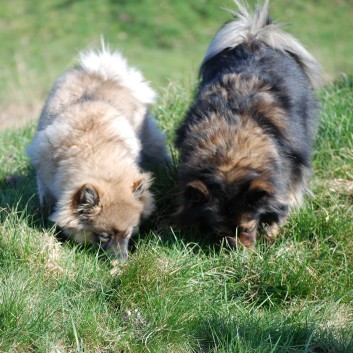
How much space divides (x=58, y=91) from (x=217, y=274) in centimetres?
294

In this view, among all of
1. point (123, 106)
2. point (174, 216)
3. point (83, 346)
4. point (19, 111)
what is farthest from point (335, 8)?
point (83, 346)

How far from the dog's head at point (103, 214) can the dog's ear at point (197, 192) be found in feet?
1.88

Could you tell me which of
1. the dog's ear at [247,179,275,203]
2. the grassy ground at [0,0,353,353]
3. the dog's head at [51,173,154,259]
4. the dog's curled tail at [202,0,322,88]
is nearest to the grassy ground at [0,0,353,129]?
the dog's curled tail at [202,0,322,88]

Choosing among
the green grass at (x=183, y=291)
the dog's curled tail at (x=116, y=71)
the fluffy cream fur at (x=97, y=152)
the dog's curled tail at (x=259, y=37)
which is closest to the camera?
the green grass at (x=183, y=291)

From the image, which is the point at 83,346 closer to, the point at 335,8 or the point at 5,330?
the point at 5,330

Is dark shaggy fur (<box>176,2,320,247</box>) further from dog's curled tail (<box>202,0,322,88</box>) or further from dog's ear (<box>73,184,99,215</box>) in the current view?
dog's ear (<box>73,184,99,215</box>)

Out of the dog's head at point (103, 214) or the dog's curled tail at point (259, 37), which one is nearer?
the dog's head at point (103, 214)

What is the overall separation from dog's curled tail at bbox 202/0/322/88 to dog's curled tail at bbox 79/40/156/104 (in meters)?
0.98

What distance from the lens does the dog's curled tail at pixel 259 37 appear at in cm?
617

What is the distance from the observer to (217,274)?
4891mm

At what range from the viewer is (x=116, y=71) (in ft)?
22.9

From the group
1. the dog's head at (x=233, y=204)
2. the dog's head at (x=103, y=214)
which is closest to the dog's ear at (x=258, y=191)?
the dog's head at (x=233, y=204)

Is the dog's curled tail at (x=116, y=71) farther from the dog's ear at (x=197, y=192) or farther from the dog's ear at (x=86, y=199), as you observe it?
the dog's ear at (x=197, y=192)

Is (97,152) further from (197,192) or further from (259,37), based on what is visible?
(259,37)
